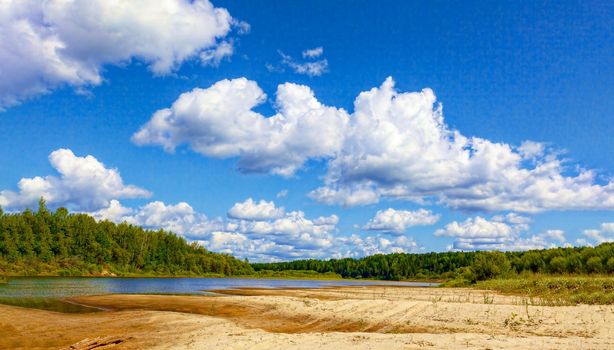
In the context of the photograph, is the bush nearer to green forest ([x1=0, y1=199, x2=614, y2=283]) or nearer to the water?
green forest ([x1=0, y1=199, x2=614, y2=283])

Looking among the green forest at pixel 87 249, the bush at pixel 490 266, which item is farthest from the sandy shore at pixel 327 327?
the green forest at pixel 87 249

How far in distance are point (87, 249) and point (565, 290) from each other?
150558mm

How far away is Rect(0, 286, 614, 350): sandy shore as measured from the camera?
56.6 feet

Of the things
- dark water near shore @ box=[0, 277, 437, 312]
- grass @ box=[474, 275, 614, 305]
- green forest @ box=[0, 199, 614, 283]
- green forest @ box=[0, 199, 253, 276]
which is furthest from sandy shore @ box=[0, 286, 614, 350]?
green forest @ box=[0, 199, 253, 276]

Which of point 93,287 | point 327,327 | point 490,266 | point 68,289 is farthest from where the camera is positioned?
point 93,287

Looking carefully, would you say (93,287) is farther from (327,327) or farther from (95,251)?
(95,251)

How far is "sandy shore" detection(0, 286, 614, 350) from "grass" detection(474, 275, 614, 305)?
4.63m

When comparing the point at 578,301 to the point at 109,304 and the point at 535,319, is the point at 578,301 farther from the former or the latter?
the point at 109,304

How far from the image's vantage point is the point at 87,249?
155625 millimetres

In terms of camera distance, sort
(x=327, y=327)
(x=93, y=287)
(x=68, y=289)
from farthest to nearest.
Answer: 1. (x=93, y=287)
2. (x=68, y=289)
3. (x=327, y=327)

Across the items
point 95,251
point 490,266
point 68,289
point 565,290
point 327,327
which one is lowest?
point 327,327

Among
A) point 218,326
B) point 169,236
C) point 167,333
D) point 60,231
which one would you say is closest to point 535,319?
point 218,326

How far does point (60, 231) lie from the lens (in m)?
153

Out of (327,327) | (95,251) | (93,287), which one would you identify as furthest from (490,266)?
(95,251)
